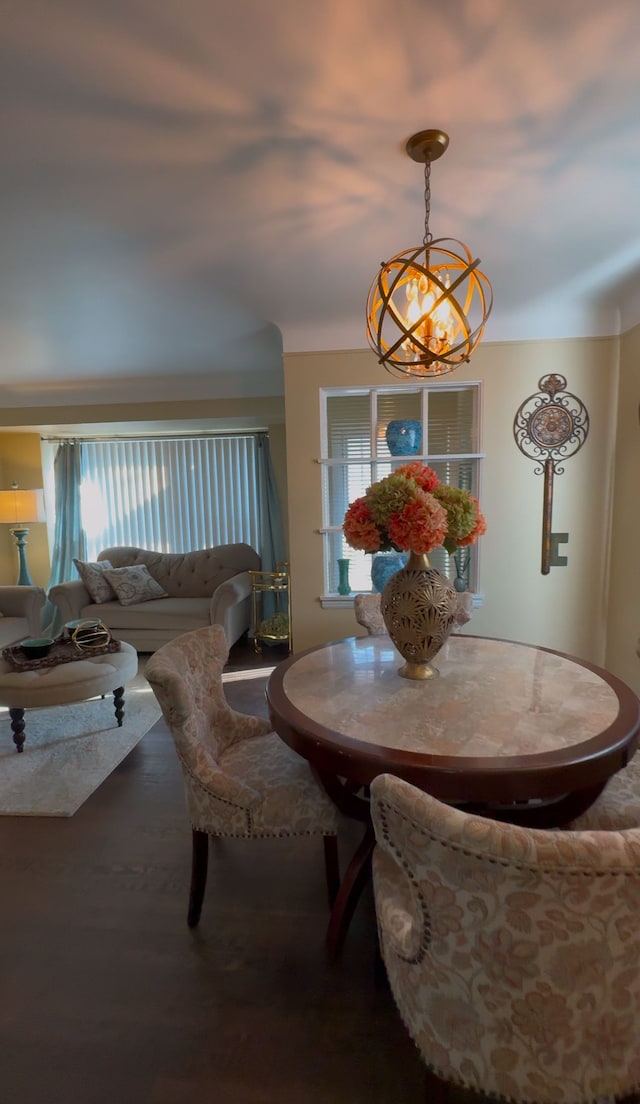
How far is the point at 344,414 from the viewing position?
330 centimetres

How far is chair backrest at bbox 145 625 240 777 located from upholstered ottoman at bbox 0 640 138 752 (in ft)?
4.00

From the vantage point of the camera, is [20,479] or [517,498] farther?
[20,479]

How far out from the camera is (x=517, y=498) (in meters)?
3.17

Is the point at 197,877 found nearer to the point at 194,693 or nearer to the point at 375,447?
the point at 194,693

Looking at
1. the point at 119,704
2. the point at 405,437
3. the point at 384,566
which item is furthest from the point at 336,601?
the point at 119,704

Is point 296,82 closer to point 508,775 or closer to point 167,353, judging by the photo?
point 508,775

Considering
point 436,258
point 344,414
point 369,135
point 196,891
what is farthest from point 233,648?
point 369,135

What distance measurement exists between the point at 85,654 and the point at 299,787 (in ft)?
6.66

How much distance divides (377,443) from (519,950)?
2819 mm

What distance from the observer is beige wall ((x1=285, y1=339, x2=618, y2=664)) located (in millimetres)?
3037

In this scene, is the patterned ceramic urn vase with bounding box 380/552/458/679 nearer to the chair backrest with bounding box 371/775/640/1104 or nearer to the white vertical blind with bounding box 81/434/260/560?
the chair backrest with bounding box 371/775/640/1104

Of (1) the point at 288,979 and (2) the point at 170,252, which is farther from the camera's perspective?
(2) the point at 170,252

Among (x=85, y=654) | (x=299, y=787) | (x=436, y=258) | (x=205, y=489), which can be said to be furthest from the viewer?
(x=205, y=489)

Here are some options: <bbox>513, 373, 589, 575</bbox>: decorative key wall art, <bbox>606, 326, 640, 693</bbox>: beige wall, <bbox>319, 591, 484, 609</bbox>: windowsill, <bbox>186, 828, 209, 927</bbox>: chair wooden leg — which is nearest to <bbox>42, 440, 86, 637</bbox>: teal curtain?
<bbox>319, 591, 484, 609</bbox>: windowsill
